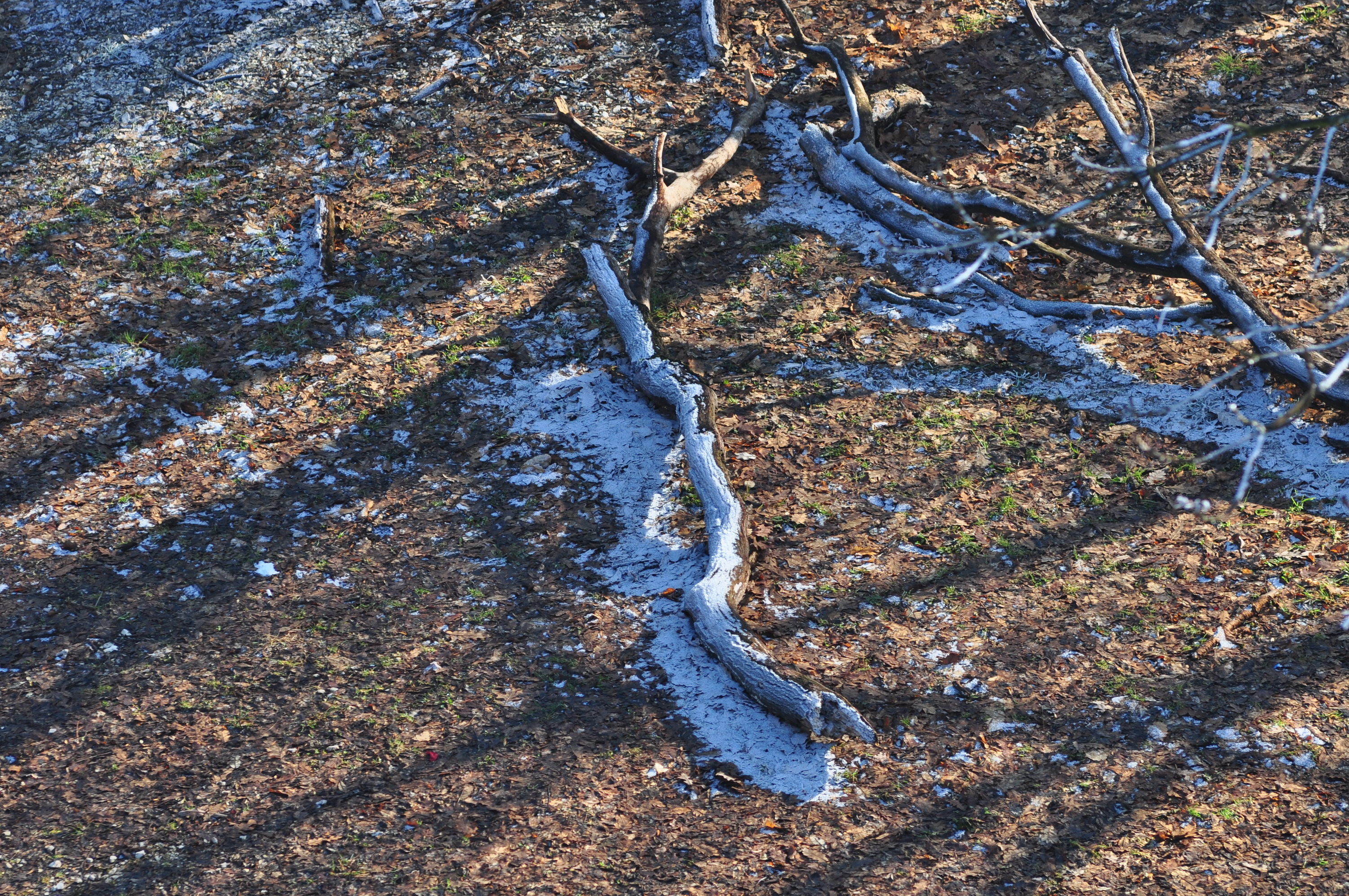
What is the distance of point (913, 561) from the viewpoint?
218 inches

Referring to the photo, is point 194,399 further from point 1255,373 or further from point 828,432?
point 1255,373

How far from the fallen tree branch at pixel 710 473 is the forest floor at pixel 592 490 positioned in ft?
0.58

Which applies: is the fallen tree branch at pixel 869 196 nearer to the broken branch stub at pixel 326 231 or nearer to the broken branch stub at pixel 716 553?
the broken branch stub at pixel 716 553

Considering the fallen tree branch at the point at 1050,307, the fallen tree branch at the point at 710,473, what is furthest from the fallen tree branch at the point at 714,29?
the fallen tree branch at the point at 1050,307

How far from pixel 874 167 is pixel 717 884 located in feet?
19.4

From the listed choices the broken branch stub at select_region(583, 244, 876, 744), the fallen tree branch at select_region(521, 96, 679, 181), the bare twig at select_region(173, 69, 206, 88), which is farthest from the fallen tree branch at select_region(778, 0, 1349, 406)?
the bare twig at select_region(173, 69, 206, 88)

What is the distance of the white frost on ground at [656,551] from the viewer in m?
4.57

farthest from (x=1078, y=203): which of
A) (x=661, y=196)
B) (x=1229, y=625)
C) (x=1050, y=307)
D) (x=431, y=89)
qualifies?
(x=431, y=89)

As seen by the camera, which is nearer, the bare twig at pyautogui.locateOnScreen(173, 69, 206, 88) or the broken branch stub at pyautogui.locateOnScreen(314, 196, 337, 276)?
the broken branch stub at pyautogui.locateOnScreen(314, 196, 337, 276)

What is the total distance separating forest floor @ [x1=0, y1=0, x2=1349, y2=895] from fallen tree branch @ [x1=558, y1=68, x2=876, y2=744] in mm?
178

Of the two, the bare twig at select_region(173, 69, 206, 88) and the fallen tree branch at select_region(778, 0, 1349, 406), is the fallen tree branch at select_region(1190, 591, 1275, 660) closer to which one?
the fallen tree branch at select_region(778, 0, 1349, 406)

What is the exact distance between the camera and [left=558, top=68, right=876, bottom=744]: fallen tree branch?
463cm

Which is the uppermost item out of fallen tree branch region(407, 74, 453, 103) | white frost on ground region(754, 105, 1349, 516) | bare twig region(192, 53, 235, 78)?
bare twig region(192, 53, 235, 78)

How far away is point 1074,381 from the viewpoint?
6.53 metres
